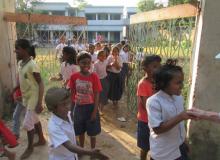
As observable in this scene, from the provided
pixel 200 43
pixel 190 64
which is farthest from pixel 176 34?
pixel 200 43

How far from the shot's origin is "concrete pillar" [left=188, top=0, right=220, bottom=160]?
3.38 m

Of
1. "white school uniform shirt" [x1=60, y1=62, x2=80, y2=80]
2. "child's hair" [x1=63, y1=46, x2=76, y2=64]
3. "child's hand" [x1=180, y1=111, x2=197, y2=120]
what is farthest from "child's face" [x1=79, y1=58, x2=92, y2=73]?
"child's hand" [x1=180, y1=111, x2=197, y2=120]

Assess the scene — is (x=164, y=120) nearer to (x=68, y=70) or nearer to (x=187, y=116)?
(x=187, y=116)

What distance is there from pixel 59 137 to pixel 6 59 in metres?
4.73

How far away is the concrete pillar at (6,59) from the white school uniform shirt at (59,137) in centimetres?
391

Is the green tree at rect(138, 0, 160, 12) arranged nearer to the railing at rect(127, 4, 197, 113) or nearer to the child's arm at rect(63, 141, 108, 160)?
the railing at rect(127, 4, 197, 113)

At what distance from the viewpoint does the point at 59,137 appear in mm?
2344

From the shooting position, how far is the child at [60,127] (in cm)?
234

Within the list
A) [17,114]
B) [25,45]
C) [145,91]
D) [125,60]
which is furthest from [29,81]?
[125,60]

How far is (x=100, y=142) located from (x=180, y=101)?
2.76 m

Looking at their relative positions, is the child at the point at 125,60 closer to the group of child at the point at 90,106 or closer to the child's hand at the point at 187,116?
the group of child at the point at 90,106

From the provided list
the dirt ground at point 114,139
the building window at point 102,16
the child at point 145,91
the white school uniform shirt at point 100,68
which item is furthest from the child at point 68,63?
the building window at point 102,16

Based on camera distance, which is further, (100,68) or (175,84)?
(100,68)

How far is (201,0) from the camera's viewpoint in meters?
3.55
